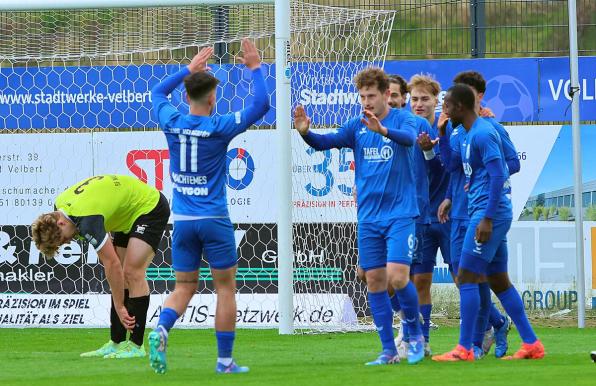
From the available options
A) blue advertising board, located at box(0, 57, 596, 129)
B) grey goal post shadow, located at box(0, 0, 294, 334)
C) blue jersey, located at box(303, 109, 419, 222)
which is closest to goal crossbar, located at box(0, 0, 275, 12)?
grey goal post shadow, located at box(0, 0, 294, 334)

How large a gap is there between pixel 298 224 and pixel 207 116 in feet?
14.2

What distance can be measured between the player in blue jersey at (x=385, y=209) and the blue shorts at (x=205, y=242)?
92 centimetres

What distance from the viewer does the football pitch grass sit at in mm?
7254

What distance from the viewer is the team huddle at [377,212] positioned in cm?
791

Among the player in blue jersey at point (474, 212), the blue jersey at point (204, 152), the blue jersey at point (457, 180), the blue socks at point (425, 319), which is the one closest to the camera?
the blue jersey at point (204, 152)

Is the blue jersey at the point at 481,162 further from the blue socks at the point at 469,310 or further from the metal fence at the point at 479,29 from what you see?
the metal fence at the point at 479,29

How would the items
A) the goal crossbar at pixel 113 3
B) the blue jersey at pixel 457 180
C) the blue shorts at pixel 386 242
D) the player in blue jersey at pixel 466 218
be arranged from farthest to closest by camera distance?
1. the goal crossbar at pixel 113 3
2. the player in blue jersey at pixel 466 218
3. the blue jersey at pixel 457 180
4. the blue shorts at pixel 386 242

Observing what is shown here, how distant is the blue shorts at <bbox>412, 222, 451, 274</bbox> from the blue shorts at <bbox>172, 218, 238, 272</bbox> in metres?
1.85

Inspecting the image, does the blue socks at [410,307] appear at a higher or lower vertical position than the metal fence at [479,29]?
lower

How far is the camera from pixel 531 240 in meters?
13.2

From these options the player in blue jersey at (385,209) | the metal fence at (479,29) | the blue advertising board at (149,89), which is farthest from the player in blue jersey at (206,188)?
the metal fence at (479,29)

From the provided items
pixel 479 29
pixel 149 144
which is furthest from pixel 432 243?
pixel 479 29

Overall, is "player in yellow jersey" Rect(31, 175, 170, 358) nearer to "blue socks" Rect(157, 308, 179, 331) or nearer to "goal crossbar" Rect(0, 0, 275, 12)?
"blue socks" Rect(157, 308, 179, 331)

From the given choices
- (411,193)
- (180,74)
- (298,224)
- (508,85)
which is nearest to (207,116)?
(180,74)
